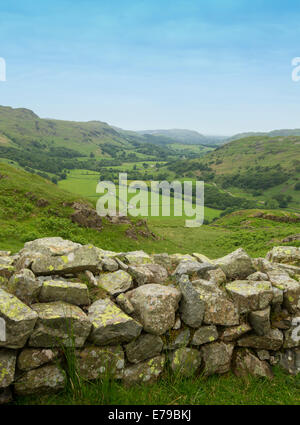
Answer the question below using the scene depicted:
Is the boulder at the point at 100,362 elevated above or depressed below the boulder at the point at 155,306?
below

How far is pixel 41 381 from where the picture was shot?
231 inches

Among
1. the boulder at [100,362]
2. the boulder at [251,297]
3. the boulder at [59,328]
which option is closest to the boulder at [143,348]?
the boulder at [100,362]

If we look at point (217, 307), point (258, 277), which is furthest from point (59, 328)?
point (258, 277)

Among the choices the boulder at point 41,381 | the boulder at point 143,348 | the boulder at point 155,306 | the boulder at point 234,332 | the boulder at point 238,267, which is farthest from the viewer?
the boulder at point 238,267

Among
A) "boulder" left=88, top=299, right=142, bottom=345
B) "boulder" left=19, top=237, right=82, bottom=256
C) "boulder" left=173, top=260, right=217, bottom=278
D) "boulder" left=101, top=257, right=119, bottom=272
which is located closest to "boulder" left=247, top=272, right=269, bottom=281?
"boulder" left=173, top=260, right=217, bottom=278

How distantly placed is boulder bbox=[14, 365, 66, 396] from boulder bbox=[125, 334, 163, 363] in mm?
1738

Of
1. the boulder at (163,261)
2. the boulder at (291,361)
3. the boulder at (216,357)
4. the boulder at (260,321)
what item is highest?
the boulder at (163,261)

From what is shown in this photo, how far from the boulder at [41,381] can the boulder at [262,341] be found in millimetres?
5325

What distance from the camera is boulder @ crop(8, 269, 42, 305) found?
6469mm

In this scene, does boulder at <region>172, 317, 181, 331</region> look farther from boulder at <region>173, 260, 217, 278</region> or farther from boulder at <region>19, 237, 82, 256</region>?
boulder at <region>19, 237, 82, 256</region>

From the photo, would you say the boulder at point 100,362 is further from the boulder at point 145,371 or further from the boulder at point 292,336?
the boulder at point 292,336

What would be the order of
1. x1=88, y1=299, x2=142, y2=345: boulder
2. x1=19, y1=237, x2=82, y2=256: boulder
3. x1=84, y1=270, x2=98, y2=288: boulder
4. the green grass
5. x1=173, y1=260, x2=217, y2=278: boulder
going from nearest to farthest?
the green grass → x1=88, y1=299, x2=142, y2=345: boulder → x1=84, y1=270, x2=98, y2=288: boulder → x1=19, y1=237, x2=82, y2=256: boulder → x1=173, y1=260, x2=217, y2=278: boulder

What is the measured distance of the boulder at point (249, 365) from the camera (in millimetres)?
7398

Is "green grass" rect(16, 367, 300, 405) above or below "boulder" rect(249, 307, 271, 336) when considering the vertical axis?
below
